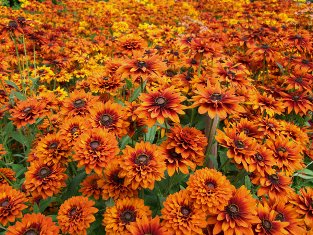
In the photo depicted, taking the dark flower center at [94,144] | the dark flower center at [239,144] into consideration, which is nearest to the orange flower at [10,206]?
the dark flower center at [94,144]

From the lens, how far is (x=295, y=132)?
208cm

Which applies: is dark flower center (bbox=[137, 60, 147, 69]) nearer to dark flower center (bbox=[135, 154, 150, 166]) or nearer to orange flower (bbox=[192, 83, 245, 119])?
orange flower (bbox=[192, 83, 245, 119])

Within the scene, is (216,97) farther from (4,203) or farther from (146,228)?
(4,203)

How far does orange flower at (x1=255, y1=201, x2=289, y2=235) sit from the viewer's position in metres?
1.24

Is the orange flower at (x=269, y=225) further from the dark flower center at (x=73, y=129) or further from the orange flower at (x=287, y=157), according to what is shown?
the dark flower center at (x=73, y=129)

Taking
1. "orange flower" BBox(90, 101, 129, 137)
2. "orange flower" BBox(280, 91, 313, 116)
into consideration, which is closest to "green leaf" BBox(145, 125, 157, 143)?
"orange flower" BBox(90, 101, 129, 137)

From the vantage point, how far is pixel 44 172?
1533 millimetres

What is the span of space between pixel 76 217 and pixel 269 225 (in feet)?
2.68

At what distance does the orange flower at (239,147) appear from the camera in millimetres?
1417

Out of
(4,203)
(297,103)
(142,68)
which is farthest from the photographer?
(297,103)

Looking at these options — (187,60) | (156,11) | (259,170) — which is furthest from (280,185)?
(156,11)

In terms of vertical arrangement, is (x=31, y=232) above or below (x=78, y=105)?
below

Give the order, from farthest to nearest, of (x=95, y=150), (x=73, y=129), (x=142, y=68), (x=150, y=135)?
(x=150, y=135), (x=142, y=68), (x=73, y=129), (x=95, y=150)

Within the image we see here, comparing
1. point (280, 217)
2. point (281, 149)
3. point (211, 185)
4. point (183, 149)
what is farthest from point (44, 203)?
point (281, 149)
